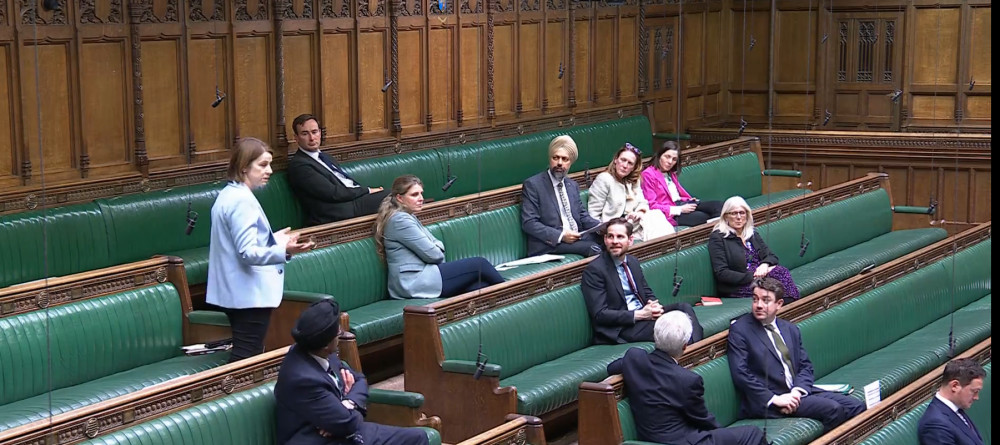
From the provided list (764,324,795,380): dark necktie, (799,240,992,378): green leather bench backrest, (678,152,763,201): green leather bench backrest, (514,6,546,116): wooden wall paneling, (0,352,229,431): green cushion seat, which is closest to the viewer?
(0,352,229,431): green cushion seat

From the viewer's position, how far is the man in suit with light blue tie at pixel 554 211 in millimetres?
7570

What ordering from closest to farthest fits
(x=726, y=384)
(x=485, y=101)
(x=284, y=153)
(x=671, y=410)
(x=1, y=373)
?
(x=1, y=373) → (x=671, y=410) → (x=726, y=384) → (x=284, y=153) → (x=485, y=101)

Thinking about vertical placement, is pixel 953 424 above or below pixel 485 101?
below

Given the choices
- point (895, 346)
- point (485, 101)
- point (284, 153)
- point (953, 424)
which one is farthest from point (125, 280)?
point (485, 101)

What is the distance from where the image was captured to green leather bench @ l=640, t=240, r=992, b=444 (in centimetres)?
572

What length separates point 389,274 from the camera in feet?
21.8

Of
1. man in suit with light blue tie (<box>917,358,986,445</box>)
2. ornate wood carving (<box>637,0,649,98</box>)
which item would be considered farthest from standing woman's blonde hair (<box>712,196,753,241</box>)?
ornate wood carving (<box>637,0,649,98</box>)

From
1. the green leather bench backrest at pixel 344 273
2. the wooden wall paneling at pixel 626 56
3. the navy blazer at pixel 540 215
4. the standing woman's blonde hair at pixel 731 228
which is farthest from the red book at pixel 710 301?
the wooden wall paneling at pixel 626 56

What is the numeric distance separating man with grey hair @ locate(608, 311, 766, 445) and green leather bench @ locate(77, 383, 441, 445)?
1.38m

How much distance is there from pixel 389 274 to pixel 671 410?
1.92 m

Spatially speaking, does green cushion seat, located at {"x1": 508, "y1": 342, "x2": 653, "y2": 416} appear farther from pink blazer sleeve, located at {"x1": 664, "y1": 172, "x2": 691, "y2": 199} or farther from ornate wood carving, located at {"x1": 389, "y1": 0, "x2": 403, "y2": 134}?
ornate wood carving, located at {"x1": 389, "y1": 0, "x2": 403, "y2": 134}

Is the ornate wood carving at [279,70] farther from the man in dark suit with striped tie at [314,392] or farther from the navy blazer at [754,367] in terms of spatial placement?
the man in dark suit with striped tie at [314,392]

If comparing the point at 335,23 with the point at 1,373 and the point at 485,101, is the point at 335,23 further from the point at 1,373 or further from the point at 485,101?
the point at 1,373

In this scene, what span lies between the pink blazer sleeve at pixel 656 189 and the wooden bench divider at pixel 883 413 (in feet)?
10.1
